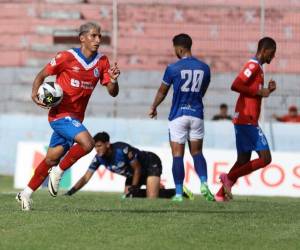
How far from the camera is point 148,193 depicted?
17.1 meters

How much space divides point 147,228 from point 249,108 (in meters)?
5.22

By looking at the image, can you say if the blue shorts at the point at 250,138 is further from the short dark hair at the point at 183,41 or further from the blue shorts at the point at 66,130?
the blue shorts at the point at 66,130

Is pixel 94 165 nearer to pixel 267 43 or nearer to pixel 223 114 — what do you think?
pixel 267 43

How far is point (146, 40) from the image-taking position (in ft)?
78.1

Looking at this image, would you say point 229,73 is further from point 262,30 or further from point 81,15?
point 81,15

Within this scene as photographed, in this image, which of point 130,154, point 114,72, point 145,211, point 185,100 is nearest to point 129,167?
point 130,154

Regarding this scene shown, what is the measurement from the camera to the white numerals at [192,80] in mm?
14781

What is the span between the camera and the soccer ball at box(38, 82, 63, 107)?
Result: 36.9 ft

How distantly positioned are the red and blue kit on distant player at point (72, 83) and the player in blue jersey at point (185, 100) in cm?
314

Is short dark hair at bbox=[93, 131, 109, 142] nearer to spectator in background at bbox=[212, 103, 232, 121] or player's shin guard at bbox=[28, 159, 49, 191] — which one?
player's shin guard at bbox=[28, 159, 49, 191]

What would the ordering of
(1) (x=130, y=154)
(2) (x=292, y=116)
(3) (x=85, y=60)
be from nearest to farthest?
1. (3) (x=85, y=60)
2. (1) (x=130, y=154)
3. (2) (x=292, y=116)

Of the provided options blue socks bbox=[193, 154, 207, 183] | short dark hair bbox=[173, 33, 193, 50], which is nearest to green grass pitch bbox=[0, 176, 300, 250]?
blue socks bbox=[193, 154, 207, 183]

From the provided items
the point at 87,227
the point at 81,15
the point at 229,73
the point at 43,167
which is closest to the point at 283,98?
the point at 229,73

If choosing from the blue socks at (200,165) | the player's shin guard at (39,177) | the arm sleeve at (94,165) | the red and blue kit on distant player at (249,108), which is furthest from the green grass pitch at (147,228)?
the arm sleeve at (94,165)
